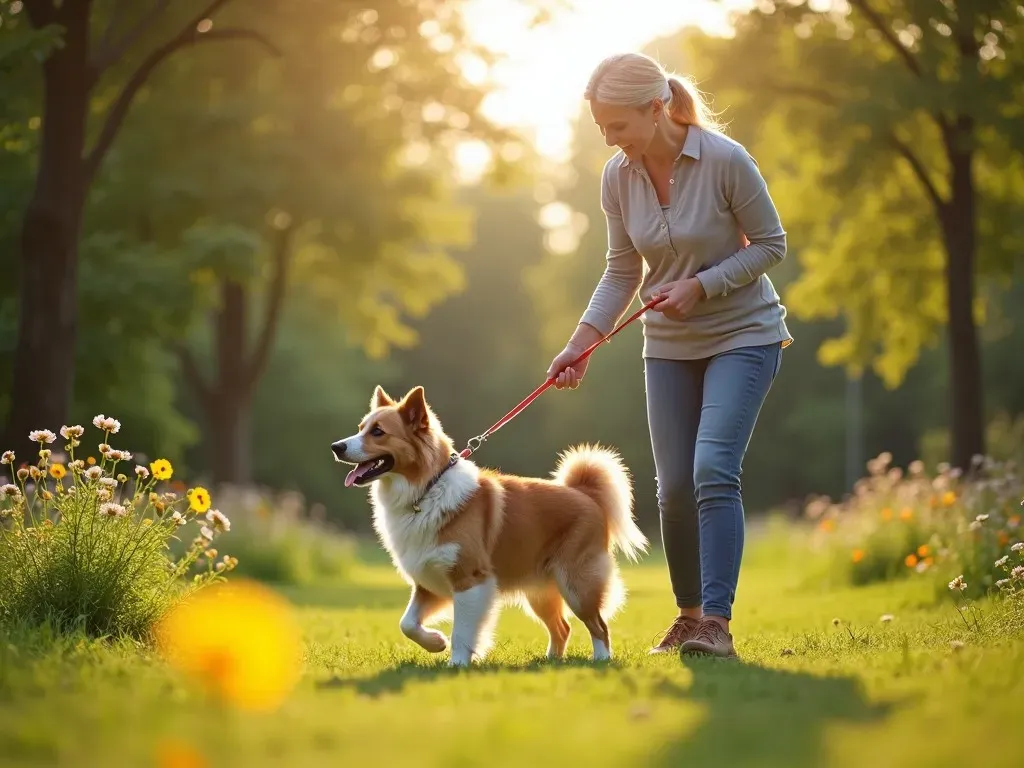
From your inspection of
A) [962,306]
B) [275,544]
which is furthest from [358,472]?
[962,306]

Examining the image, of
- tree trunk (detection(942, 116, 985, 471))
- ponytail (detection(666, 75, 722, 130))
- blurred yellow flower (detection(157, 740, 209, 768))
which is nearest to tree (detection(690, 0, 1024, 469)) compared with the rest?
tree trunk (detection(942, 116, 985, 471))

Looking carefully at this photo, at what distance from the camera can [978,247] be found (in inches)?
640

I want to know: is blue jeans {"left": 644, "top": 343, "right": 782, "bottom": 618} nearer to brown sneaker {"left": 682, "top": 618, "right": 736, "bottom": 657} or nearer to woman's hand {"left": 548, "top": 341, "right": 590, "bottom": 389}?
brown sneaker {"left": 682, "top": 618, "right": 736, "bottom": 657}

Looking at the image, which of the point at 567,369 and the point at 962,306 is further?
the point at 962,306

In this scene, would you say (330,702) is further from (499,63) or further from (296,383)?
(296,383)

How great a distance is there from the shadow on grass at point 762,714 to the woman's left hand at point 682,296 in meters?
1.49

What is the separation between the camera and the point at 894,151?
47.9ft

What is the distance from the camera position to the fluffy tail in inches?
243

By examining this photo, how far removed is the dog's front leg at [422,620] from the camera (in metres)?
5.60

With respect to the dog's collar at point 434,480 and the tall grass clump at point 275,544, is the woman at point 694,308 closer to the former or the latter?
the dog's collar at point 434,480

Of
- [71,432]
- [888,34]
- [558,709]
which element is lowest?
[558,709]

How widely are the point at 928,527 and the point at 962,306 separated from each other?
14.7 feet

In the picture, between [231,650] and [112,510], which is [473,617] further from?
[112,510]

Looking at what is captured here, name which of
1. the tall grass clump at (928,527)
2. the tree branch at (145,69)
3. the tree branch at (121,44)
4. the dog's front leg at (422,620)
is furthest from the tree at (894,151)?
the dog's front leg at (422,620)
